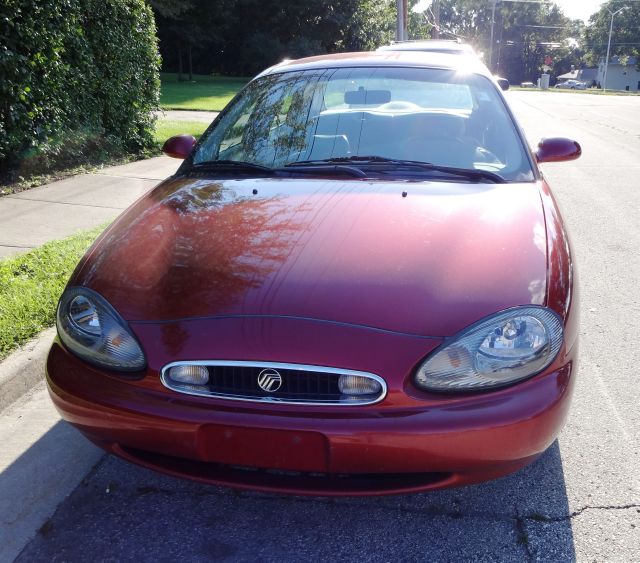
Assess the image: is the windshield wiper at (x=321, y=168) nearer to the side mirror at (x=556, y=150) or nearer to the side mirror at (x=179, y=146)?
the side mirror at (x=179, y=146)

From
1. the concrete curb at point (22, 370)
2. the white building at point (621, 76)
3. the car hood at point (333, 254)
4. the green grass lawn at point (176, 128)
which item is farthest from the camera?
the white building at point (621, 76)

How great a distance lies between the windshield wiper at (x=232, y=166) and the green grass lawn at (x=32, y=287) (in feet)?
4.23

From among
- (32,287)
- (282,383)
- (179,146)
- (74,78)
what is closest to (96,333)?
(282,383)

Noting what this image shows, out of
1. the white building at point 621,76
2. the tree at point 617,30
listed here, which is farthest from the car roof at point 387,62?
the white building at point 621,76

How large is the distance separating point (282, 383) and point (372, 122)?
1891mm

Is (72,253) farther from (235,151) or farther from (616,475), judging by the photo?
(616,475)

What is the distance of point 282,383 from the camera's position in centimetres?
208

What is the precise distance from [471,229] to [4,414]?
232cm

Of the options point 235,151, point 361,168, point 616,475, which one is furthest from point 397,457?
point 235,151

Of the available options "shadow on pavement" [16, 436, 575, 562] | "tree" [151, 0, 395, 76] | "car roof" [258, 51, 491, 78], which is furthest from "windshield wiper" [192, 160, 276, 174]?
"tree" [151, 0, 395, 76]

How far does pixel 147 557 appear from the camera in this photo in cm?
227

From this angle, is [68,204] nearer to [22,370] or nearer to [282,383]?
[22,370]

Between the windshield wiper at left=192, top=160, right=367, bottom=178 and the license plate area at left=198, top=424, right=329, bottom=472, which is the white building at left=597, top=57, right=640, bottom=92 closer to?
the windshield wiper at left=192, top=160, right=367, bottom=178

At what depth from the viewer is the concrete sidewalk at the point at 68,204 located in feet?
18.4
